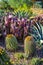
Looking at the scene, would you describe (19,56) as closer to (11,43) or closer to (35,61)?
(11,43)

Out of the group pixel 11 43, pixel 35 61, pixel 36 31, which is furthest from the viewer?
pixel 36 31

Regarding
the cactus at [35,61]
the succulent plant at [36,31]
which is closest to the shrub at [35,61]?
the cactus at [35,61]

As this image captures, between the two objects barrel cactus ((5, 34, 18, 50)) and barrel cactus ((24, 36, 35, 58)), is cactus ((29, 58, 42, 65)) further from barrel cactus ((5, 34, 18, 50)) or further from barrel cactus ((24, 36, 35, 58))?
barrel cactus ((5, 34, 18, 50))

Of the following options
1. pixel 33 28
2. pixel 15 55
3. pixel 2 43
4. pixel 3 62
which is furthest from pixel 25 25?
pixel 3 62

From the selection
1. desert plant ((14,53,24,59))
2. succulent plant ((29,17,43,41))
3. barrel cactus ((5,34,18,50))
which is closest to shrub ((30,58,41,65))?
desert plant ((14,53,24,59))

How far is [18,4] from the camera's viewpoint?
55.8ft

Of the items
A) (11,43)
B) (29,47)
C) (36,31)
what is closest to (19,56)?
(29,47)

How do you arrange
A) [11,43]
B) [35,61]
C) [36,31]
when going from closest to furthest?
1. [35,61]
2. [11,43]
3. [36,31]

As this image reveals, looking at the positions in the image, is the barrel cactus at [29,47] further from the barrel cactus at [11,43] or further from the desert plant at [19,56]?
the barrel cactus at [11,43]

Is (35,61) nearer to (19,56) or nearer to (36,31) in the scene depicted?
(19,56)

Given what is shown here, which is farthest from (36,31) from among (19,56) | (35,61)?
(35,61)

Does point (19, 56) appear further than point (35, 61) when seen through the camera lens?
Yes

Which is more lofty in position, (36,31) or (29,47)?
(29,47)

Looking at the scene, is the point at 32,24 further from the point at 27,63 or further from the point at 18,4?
the point at 18,4
